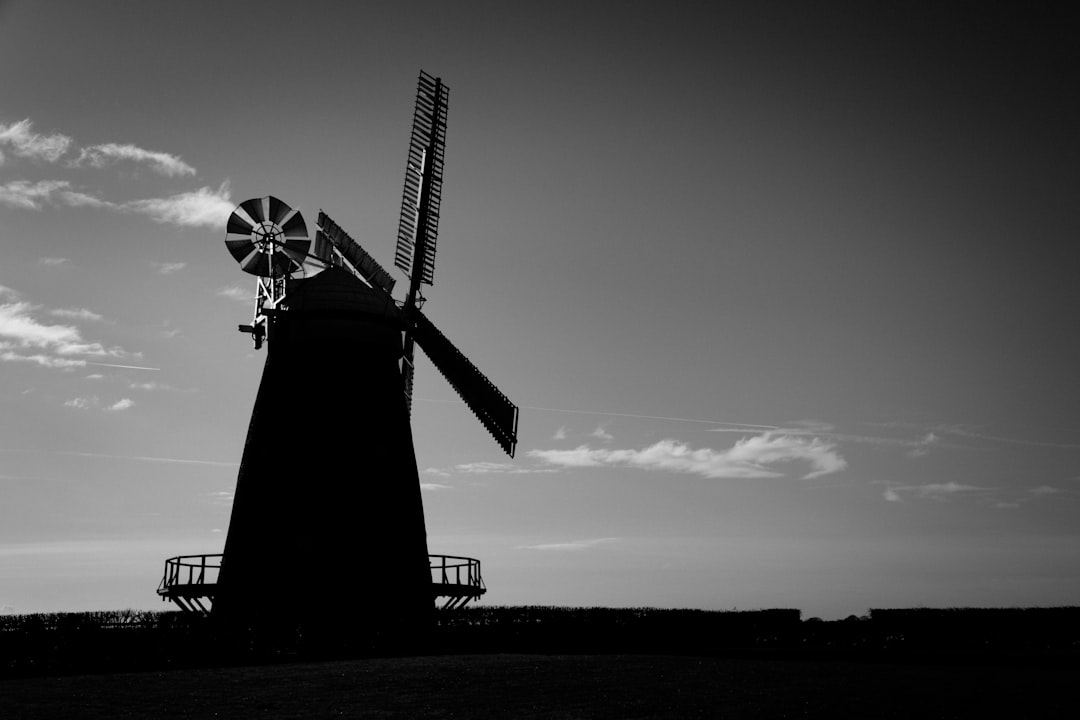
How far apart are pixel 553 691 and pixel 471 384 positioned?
1266 centimetres

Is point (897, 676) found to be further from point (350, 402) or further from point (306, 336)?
point (306, 336)

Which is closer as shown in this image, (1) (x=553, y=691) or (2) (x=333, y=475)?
(1) (x=553, y=691)

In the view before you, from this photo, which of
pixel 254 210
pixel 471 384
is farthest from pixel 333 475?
pixel 254 210

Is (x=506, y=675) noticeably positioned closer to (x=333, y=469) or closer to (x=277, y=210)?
(x=333, y=469)

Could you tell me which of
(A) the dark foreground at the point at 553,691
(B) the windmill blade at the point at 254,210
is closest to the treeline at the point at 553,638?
(A) the dark foreground at the point at 553,691

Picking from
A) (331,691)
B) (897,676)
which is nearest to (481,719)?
(331,691)

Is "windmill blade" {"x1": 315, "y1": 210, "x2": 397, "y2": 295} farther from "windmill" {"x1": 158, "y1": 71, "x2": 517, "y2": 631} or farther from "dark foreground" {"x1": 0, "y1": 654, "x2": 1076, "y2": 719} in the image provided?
"dark foreground" {"x1": 0, "y1": 654, "x2": 1076, "y2": 719}

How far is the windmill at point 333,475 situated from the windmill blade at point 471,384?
0.14 feet

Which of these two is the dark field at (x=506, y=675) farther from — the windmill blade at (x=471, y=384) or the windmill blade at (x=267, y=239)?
the windmill blade at (x=267, y=239)

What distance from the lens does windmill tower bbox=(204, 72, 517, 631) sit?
85.3 feet

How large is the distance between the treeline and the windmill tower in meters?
0.98

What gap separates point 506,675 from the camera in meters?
20.3

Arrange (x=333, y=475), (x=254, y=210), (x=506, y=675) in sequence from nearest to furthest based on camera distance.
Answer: (x=506, y=675), (x=333, y=475), (x=254, y=210)

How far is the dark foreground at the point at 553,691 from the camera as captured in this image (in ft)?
52.1
